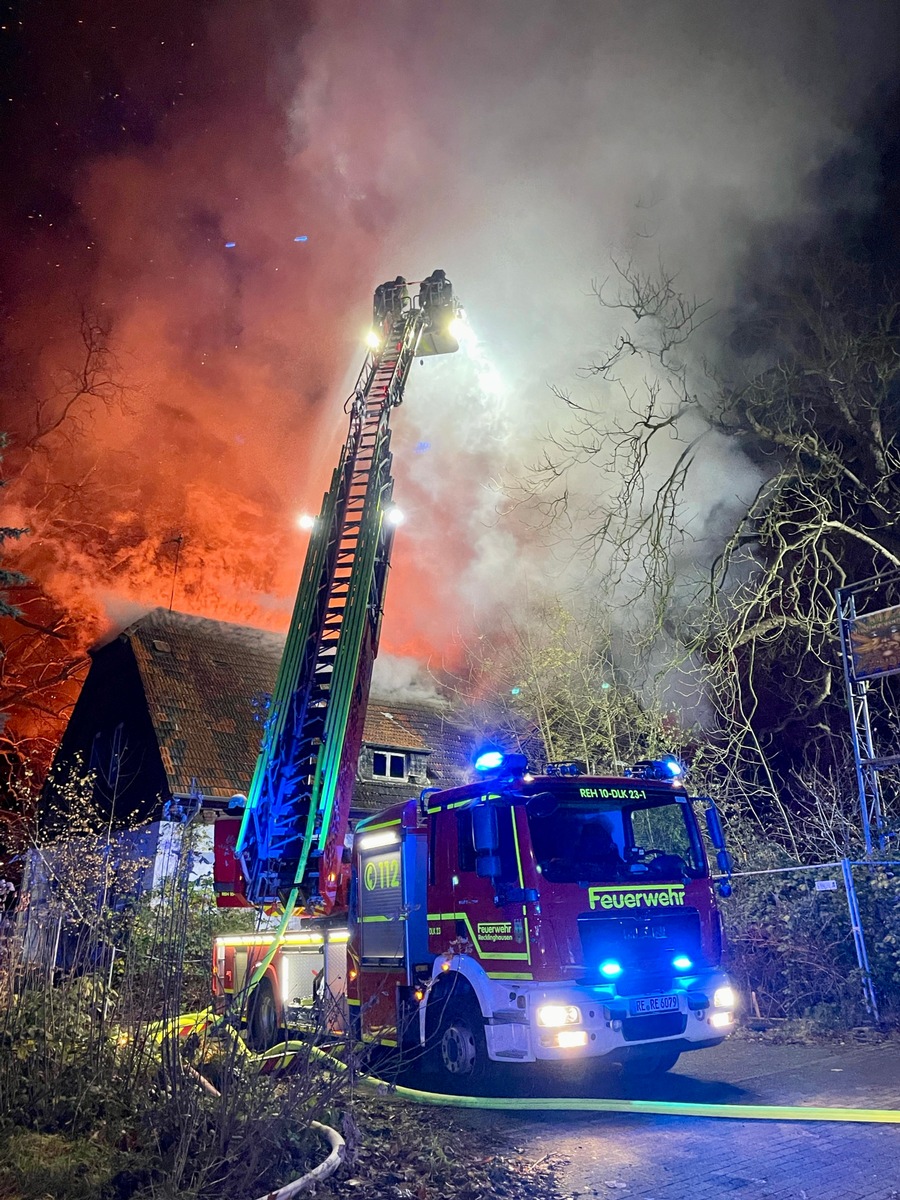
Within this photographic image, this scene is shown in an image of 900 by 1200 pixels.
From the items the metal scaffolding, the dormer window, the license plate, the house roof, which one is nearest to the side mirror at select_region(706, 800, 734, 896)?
the license plate

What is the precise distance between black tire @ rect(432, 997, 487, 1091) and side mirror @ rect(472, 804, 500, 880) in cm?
112

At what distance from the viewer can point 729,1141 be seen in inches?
206

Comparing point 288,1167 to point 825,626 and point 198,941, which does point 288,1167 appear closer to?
point 198,941

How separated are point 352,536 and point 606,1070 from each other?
614cm

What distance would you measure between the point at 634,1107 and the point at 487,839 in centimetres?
215

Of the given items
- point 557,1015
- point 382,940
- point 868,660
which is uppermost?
point 868,660

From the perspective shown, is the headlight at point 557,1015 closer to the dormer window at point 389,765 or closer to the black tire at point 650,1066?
the black tire at point 650,1066

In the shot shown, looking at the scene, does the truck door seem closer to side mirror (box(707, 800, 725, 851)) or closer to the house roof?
side mirror (box(707, 800, 725, 851))

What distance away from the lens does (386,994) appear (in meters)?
7.64

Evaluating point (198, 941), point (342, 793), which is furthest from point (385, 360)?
point (198, 941)

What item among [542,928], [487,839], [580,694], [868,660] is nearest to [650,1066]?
[542,928]

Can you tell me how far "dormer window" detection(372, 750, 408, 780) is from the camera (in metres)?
20.6

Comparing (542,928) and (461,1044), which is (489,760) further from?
(461,1044)

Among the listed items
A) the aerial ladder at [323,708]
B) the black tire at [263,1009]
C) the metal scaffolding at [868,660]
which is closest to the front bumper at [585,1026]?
the aerial ladder at [323,708]
